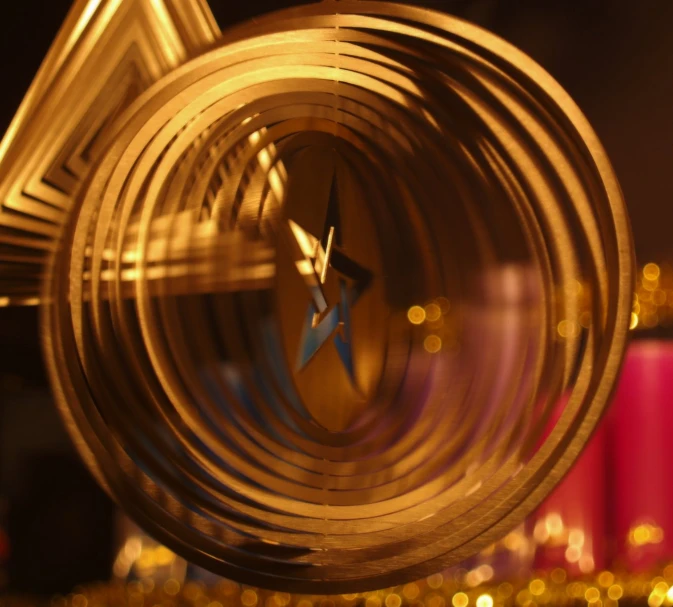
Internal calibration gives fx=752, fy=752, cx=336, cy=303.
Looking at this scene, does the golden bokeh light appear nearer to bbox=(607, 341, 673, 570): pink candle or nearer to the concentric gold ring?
the concentric gold ring

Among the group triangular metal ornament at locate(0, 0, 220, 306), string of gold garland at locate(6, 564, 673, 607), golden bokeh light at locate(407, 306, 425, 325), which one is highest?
triangular metal ornament at locate(0, 0, 220, 306)

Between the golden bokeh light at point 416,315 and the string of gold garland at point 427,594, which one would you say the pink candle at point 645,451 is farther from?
the golden bokeh light at point 416,315

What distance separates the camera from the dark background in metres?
0.31

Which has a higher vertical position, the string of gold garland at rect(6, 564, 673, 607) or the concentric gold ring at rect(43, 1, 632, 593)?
the concentric gold ring at rect(43, 1, 632, 593)

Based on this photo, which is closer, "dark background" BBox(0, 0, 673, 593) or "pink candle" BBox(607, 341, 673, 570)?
"dark background" BBox(0, 0, 673, 593)

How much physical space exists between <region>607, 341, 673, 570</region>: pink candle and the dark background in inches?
3.3

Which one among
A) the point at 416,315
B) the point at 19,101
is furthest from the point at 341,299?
the point at 19,101

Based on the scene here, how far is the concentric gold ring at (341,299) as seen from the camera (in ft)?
1.00

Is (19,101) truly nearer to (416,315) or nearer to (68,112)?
(68,112)

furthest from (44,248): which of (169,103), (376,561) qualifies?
(376,561)

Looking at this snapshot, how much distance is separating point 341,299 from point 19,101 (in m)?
0.16

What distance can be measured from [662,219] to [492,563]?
7.8 inches

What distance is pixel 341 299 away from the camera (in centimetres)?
33

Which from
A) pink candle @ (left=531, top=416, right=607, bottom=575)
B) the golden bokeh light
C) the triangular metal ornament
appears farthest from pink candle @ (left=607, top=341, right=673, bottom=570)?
the triangular metal ornament
